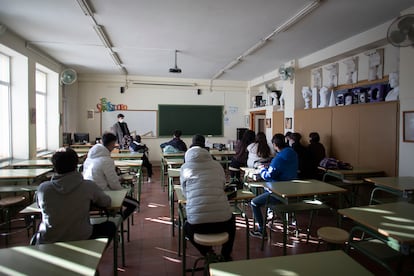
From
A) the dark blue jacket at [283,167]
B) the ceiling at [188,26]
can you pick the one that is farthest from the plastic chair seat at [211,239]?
the ceiling at [188,26]

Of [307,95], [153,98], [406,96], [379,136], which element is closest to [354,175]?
[379,136]

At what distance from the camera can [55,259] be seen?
1399mm

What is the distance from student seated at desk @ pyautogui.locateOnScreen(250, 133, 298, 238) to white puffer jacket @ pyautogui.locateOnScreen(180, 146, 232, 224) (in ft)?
4.02

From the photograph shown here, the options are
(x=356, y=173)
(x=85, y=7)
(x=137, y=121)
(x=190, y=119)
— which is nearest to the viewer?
(x=85, y=7)

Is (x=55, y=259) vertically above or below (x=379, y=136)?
below

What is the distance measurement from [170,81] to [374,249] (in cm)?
782

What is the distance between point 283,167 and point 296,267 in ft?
7.12

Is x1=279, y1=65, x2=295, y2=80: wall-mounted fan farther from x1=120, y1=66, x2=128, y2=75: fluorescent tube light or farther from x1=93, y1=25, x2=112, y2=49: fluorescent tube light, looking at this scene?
x1=120, y1=66, x2=128, y2=75: fluorescent tube light

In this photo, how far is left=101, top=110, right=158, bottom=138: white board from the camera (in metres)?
8.51

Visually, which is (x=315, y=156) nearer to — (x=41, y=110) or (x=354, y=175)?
(x=354, y=175)

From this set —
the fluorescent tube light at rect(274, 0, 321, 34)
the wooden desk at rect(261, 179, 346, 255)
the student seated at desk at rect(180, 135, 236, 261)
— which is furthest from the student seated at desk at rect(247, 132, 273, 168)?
the student seated at desk at rect(180, 135, 236, 261)

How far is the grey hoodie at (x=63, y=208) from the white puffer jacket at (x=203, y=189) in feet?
2.66

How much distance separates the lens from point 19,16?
154 inches

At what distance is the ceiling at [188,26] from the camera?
3510 mm
